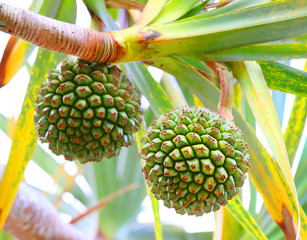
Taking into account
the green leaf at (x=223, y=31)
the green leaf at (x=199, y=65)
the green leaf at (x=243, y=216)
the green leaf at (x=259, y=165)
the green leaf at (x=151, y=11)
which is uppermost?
the green leaf at (x=151, y=11)

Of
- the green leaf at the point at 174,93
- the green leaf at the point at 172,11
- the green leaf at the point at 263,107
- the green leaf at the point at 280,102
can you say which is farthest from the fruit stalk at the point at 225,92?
the green leaf at the point at 280,102

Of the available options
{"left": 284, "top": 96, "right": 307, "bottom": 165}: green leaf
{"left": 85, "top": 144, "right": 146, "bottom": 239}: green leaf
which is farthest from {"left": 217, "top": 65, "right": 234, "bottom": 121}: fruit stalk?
{"left": 85, "top": 144, "right": 146, "bottom": 239}: green leaf

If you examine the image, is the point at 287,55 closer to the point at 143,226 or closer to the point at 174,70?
the point at 174,70

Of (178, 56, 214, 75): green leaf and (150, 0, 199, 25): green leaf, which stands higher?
(150, 0, 199, 25): green leaf

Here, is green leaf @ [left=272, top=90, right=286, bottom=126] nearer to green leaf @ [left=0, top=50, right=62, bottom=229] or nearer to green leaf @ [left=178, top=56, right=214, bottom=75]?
green leaf @ [left=178, top=56, right=214, bottom=75]

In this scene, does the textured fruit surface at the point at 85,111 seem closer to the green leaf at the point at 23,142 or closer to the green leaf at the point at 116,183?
the green leaf at the point at 23,142
